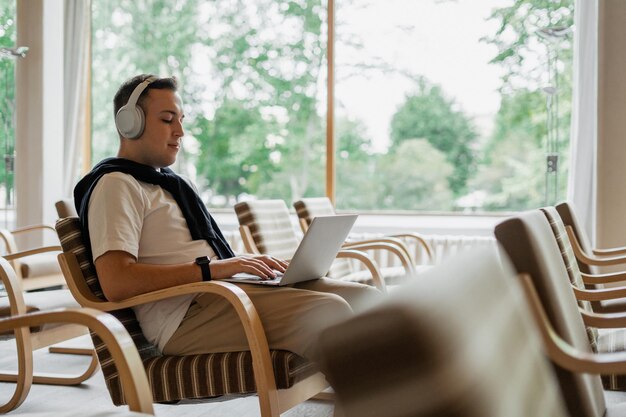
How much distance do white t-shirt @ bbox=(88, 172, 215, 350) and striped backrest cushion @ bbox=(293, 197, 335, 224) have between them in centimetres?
151

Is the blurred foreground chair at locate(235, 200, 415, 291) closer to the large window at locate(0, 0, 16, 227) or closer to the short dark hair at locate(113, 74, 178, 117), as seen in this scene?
the short dark hair at locate(113, 74, 178, 117)

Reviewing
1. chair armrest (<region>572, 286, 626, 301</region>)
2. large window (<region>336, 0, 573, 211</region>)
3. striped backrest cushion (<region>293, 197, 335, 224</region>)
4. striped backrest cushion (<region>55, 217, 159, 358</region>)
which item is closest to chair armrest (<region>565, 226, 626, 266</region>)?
chair armrest (<region>572, 286, 626, 301</region>)

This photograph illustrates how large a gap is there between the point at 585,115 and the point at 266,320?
9.95 feet

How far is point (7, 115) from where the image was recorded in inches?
211

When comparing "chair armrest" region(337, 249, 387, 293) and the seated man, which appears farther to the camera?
"chair armrest" region(337, 249, 387, 293)

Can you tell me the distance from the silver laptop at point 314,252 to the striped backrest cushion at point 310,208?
1363 millimetres

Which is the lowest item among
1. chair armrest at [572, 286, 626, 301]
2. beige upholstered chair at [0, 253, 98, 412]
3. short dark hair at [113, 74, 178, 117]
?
beige upholstered chair at [0, 253, 98, 412]

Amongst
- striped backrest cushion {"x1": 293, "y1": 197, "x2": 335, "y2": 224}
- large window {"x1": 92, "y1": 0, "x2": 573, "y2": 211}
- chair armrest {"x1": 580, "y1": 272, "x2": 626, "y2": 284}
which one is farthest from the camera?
large window {"x1": 92, "y1": 0, "x2": 573, "y2": 211}

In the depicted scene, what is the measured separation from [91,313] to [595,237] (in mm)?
3559

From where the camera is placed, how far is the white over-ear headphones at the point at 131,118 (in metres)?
2.26

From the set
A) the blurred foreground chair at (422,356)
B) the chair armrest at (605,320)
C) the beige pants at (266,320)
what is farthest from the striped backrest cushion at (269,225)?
the blurred foreground chair at (422,356)

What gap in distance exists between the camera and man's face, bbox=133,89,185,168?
7.55ft

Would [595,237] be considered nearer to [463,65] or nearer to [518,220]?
[463,65]

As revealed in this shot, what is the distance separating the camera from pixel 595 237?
4.29 meters
